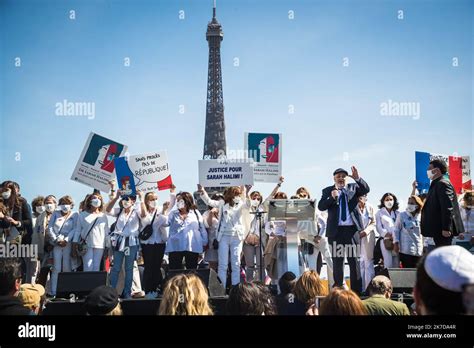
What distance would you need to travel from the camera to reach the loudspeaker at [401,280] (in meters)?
8.26

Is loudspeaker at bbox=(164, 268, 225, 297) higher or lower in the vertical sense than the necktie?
lower

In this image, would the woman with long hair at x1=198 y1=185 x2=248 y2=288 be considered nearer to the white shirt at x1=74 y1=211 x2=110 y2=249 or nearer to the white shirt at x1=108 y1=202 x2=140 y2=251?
the white shirt at x1=108 y1=202 x2=140 y2=251

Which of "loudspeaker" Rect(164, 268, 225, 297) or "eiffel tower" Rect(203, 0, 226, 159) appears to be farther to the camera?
"eiffel tower" Rect(203, 0, 226, 159)

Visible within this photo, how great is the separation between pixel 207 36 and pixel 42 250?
62.3m

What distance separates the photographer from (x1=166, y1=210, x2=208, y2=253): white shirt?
37.1ft

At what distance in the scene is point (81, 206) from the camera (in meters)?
11.6

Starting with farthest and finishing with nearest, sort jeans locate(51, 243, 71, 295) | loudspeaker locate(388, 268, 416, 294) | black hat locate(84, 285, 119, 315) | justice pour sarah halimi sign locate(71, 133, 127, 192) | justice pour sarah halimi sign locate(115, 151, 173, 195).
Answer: justice pour sarah halimi sign locate(71, 133, 127, 192) → justice pour sarah halimi sign locate(115, 151, 173, 195) → jeans locate(51, 243, 71, 295) → loudspeaker locate(388, 268, 416, 294) → black hat locate(84, 285, 119, 315)

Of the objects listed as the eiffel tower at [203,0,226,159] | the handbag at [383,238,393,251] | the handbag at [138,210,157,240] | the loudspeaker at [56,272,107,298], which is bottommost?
the loudspeaker at [56,272,107,298]

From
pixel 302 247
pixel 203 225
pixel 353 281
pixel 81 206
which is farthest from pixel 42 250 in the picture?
pixel 353 281

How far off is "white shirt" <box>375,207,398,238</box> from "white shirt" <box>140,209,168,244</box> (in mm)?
4099

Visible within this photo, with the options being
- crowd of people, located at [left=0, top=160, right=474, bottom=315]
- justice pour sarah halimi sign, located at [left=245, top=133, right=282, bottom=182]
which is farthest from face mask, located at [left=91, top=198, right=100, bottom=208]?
justice pour sarah halimi sign, located at [left=245, top=133, right=282, bottom=182]

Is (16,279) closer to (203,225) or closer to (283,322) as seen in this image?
(283,322)

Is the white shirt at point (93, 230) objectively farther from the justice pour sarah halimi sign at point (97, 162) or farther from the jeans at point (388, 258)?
the jeans at point (388, 258)

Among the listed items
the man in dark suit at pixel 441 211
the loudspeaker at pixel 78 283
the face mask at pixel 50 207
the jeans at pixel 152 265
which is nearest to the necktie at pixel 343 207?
the man in dark suit at pixel 441 211
